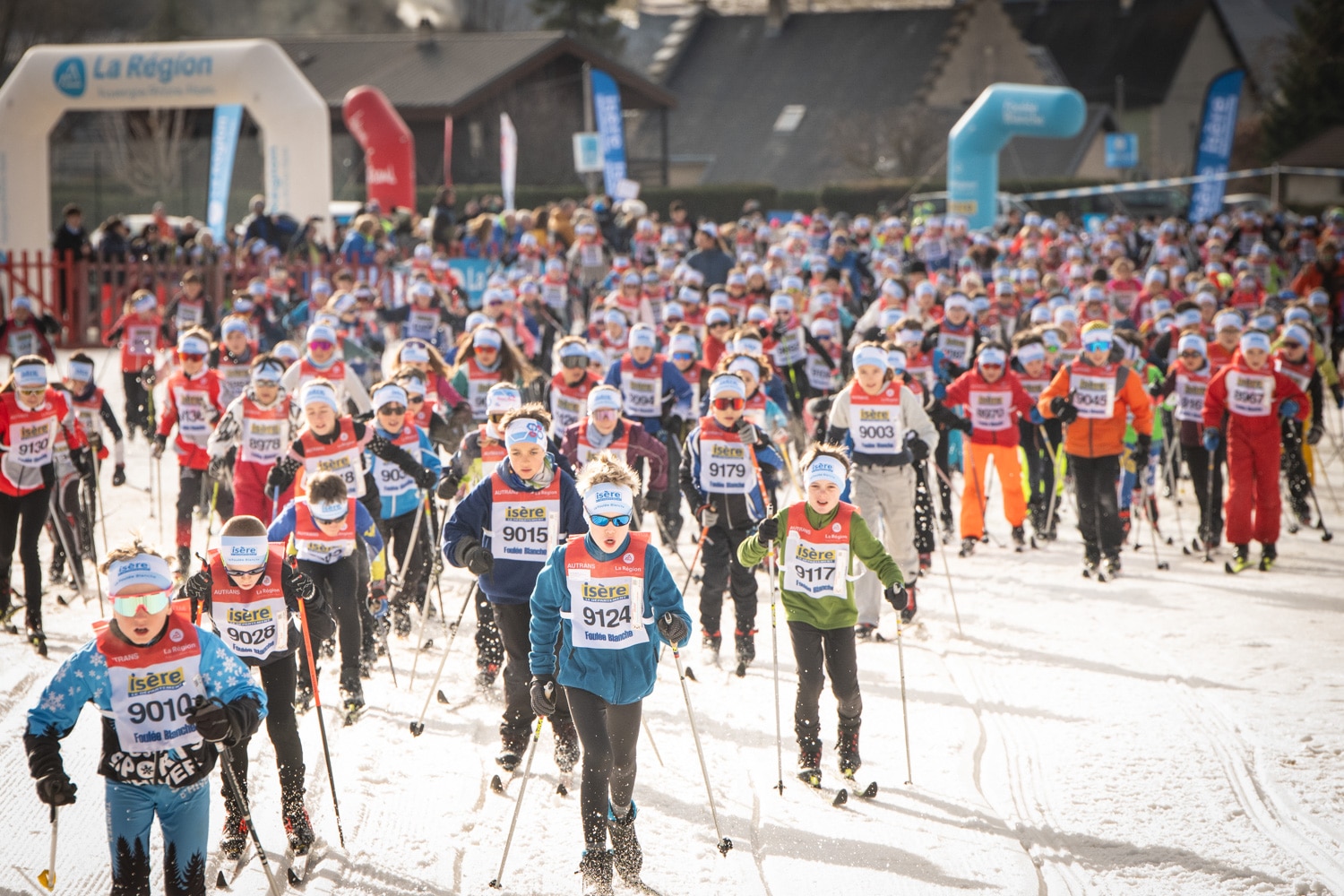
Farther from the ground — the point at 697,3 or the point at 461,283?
the point at 697,3

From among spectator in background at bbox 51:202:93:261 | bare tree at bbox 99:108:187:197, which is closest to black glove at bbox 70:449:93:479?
spectator in background at bbox 51:202:93:261

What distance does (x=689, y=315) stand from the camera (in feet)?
53.0

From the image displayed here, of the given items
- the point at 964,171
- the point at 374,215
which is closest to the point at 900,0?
the point at 964,171

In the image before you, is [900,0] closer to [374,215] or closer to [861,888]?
[374,215]

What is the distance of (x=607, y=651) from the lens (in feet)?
17.9

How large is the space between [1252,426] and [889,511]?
3.67 m

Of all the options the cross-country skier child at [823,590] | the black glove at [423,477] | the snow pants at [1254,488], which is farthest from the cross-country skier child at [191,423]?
the snow pants at [1254,488]

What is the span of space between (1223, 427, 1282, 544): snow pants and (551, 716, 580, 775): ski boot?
6659 millimetres

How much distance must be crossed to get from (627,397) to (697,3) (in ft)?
174

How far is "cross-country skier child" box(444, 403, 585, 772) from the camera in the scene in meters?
6.52

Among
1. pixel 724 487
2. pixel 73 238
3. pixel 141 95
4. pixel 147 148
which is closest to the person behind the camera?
pixel 724 487

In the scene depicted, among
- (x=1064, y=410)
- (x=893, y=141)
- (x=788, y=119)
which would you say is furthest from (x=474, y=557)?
(x=788, y=119)

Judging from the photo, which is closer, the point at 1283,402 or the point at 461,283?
the point at 1283,402

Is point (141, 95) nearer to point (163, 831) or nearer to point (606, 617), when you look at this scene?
point (606, 617)
